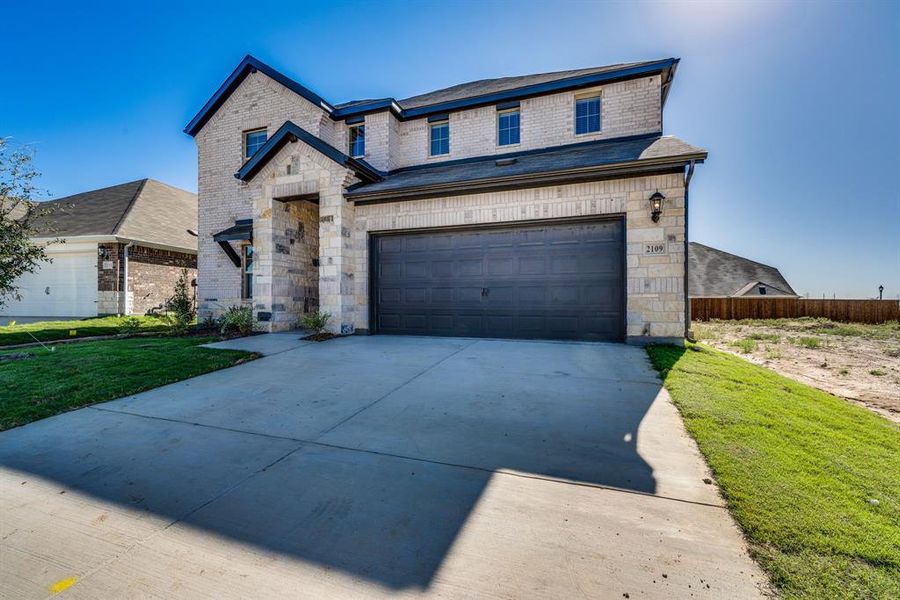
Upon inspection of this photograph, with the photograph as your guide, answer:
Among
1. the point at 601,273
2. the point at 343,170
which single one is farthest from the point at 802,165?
the point at 343,170

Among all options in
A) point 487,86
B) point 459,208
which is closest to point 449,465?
point 459,208

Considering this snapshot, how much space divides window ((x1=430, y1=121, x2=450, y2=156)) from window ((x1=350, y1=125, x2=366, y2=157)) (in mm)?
2453

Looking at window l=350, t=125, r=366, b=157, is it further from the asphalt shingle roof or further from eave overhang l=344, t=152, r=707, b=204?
eave overhang l=344, t=152, r=707, b=204

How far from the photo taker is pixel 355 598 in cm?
152

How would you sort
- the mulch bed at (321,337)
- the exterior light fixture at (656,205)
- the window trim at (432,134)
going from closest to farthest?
the exterior light fixture at (656,205)
the mulch bed at (321,337)
the window trim at (432,134)

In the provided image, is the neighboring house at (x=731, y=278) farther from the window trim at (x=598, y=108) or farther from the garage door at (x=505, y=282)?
the garage door at (x=505, y=282)

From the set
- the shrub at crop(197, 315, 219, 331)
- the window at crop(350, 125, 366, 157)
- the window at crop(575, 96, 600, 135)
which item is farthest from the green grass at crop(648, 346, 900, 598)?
the shrub at crop(197, 315, 219, 331)

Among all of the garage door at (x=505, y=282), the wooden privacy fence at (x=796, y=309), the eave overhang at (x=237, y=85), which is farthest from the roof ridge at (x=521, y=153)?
the wooden privacy fence at (x=796, y=309)

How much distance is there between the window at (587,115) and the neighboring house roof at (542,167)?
60 cm

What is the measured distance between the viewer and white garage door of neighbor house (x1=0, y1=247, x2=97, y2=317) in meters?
14.8

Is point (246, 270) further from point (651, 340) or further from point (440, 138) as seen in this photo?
point (651, 340)

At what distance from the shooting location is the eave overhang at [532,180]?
23.8ft

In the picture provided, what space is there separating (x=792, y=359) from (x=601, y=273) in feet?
16.3

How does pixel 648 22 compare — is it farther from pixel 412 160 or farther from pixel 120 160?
pixel 120 160
